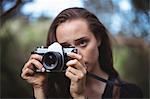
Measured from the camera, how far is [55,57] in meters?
0.93

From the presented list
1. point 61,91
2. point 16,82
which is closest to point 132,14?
point 61,91

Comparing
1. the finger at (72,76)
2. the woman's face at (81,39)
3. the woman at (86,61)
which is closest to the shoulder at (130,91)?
the woman at (86,61)

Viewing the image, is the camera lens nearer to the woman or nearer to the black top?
the woman

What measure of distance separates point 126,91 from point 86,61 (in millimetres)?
154

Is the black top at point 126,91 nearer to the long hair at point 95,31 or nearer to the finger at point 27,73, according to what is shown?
the long hair at point 95,31

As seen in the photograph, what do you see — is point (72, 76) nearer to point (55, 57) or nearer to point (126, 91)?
point (55, 57)

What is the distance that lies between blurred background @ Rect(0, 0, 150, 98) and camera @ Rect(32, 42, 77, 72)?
0.16 meters

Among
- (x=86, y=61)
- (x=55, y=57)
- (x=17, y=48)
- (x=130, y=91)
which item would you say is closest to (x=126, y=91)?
(x=130, y=91)

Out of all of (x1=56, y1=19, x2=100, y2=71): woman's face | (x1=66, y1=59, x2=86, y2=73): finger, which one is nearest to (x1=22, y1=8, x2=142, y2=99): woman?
(x1=56, y1=19, x2=100, y2=71): woman's face

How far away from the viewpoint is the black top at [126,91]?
1.04 metres

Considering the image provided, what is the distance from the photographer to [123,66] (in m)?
1.12

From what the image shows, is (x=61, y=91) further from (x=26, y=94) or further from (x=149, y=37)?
(x=149, y=37)

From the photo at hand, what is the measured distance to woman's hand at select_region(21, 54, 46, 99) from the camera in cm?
95

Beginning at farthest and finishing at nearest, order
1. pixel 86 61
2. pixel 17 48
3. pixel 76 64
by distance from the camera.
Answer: pixel 17 48
pixel 86 61
pixel 76 64
